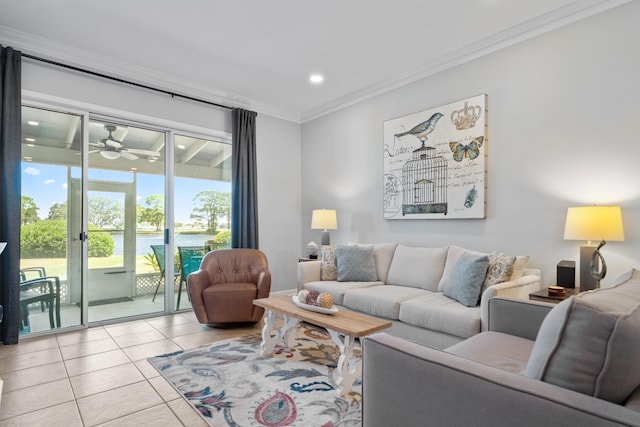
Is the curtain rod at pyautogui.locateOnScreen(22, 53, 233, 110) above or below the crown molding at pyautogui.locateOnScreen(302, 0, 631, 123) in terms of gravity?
below

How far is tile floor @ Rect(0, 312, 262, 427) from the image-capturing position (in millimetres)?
2049

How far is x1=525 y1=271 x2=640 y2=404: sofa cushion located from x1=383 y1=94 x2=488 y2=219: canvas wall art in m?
2.53

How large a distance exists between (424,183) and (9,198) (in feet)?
13.2

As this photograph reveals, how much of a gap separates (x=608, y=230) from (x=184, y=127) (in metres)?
4.44

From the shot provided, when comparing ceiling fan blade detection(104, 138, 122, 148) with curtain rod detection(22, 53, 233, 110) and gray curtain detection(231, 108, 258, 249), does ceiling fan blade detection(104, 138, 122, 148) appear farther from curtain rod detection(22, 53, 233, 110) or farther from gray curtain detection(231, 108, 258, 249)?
gray curtain detection(231, 108, 258, 249)

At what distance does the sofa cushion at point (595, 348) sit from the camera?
0.94 metres

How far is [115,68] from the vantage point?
3.80m

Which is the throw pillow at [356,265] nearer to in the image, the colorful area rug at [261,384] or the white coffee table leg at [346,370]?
the colorful area rug at [261,384]

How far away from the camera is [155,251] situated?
14.4 feet

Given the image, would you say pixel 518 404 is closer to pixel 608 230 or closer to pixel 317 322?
pixel 317 322

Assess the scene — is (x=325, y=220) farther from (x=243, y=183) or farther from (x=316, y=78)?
(x=316, y=78)

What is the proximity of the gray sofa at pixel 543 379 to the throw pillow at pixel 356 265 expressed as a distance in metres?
2.50

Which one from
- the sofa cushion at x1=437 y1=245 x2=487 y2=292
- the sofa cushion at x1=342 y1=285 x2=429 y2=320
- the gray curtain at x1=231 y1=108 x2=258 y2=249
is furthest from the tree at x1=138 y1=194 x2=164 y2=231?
the sofa cushion at x1=437 y1=245 x2=487 y2=292

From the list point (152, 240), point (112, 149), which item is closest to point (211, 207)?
point (152, 240)
